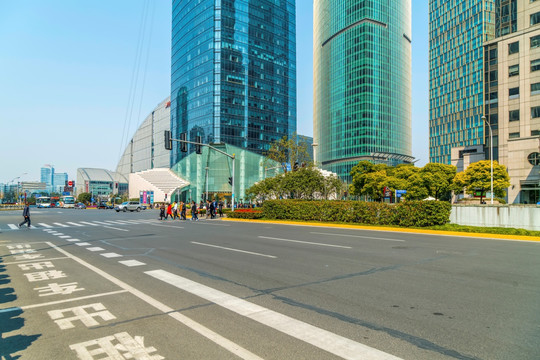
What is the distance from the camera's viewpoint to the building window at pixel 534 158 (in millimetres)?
43809

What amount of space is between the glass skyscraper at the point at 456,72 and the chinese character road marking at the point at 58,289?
3703 inches

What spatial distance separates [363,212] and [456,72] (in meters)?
91.1

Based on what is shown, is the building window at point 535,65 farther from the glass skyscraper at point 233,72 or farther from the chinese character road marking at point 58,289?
the chinese character road marking at point 58,289

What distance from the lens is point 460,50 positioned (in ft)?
300

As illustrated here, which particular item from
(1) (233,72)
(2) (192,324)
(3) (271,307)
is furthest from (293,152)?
(1) (233,72)

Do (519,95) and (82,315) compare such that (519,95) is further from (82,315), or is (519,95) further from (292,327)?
(82,315)

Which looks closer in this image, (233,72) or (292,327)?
(292,327)

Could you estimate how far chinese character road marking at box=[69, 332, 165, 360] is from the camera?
11.3ft

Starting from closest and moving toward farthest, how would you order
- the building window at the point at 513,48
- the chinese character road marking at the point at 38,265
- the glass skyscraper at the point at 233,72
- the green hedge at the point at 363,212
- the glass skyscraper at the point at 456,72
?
1. the chinese character road marking at the point at 38,265
2. the green hedge at the point at 363,212
3. the building window at the point at 513,48
4. the glass skyscraper at the point at 233,72
5. the glass skyscraper at the point at 456,72

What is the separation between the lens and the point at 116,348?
3.64 m

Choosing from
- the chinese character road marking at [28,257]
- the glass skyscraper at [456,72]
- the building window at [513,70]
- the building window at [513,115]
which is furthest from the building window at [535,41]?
the chinese character road marking at [28,257]

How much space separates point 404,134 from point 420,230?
117 meters

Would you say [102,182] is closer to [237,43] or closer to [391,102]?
[237,43]

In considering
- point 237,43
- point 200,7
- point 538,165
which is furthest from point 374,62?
point 538,165
